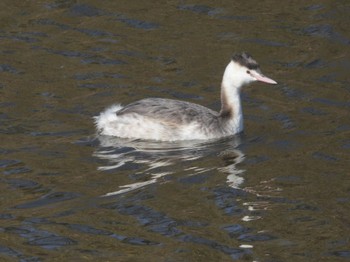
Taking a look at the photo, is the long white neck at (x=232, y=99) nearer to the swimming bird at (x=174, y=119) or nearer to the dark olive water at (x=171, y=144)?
the swimming bird at (x=174, y=119)

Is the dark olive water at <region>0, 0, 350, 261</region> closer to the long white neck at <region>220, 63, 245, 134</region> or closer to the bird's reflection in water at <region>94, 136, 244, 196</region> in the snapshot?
the bird's reflection in water at <region>94, 136, 244, 196</region>

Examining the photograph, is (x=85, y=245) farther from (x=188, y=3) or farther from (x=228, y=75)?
(x=188, y=3)

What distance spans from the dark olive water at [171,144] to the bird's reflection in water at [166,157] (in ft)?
0.07

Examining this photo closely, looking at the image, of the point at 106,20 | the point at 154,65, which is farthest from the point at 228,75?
the point at 106,20

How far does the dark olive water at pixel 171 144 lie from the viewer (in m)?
9.17

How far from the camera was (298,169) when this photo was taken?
10.8 metres

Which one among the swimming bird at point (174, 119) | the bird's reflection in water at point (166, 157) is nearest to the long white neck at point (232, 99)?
the swimming bird at point (174, 119)

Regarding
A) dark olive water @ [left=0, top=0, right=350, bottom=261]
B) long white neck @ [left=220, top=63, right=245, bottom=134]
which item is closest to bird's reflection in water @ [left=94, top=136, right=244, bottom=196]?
dark olive water @ [left=0, top=0, right=350, bottom=261]

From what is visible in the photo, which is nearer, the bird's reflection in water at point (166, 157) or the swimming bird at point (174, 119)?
the bird's reflection in water at point (166, 157)

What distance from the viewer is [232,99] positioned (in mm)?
12469

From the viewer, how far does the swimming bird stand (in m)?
12.1

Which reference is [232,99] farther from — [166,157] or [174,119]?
[166,157]

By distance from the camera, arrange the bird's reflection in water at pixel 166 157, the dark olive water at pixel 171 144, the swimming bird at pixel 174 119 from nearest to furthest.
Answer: the dark olive water at pixel 171 144 → the bird's reflection in water at pixel 166 157 → the swimming bird at pixel 174 119

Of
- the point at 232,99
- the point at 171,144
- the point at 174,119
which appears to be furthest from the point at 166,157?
the point at 232,99
